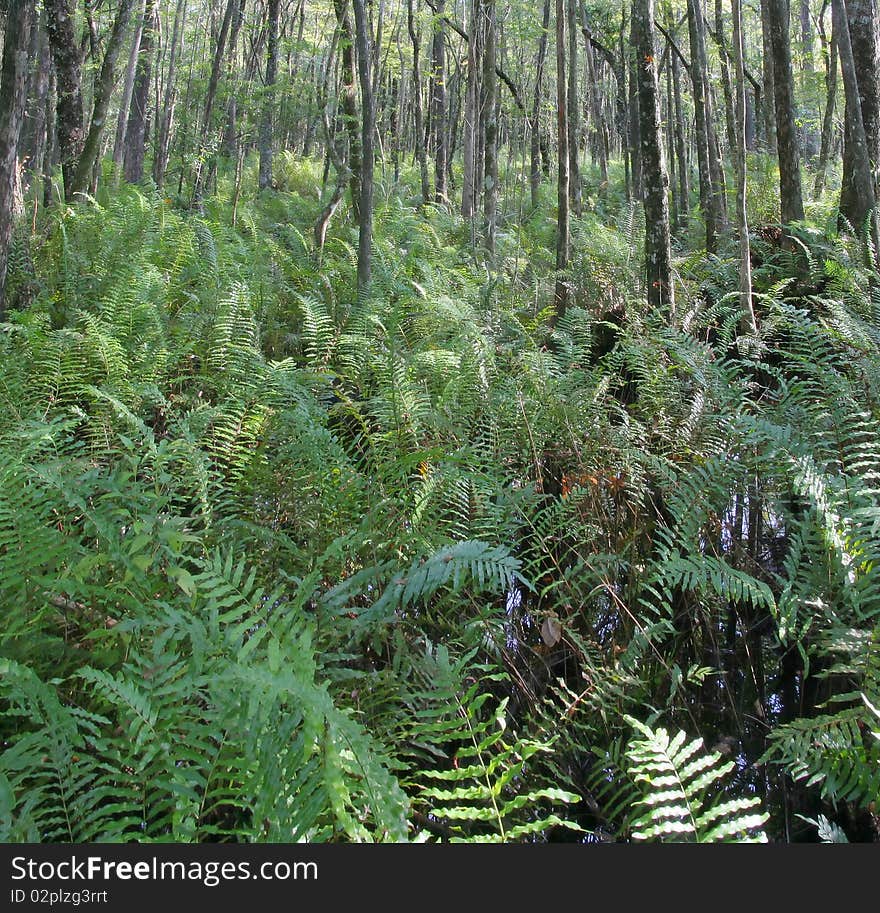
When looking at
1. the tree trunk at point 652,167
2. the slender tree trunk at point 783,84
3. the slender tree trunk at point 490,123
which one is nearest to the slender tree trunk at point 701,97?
the slender tree trunk at point 783,84

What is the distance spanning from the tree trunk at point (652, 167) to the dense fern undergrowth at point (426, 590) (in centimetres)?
97

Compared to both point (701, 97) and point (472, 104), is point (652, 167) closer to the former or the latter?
point (472, 104)

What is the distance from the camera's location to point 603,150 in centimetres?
1959

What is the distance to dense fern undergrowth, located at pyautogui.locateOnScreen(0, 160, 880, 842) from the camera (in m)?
2.21

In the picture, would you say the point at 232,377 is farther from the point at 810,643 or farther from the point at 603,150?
the point at 603,150

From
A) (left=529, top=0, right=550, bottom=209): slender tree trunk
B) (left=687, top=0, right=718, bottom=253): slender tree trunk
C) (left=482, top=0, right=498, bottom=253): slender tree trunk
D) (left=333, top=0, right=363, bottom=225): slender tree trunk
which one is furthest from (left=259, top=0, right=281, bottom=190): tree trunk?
(left=687, top=0, right=718, bottom=253): slender tree trunk

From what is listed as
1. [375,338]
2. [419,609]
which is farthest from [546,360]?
[419,609]

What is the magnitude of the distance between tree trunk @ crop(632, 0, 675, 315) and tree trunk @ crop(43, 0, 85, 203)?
21.4 ft

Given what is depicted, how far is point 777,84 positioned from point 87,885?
369 inches

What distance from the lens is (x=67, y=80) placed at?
363 inches

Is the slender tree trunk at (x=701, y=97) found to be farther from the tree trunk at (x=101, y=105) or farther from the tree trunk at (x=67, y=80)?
the tree trunk at (x=67, y=80)

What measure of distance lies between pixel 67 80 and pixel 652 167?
6.91 meters

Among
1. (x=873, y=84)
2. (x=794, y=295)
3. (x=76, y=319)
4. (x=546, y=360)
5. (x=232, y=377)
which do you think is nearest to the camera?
(x=232, y=377)

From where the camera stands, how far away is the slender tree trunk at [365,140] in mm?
7020
